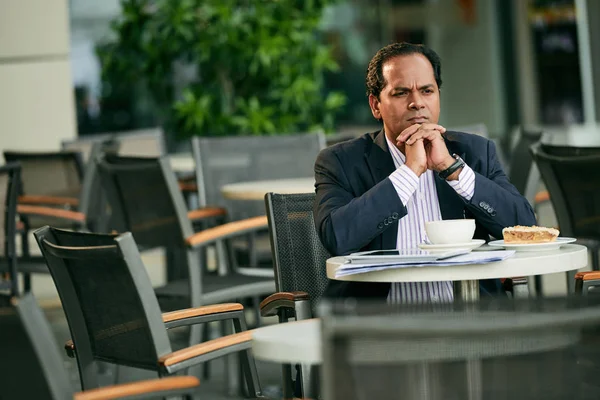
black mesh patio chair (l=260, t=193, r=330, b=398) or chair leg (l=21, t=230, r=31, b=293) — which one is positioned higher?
black mesh patio chair (l=260, t=193, r=330, b=398)

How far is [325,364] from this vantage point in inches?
63.5

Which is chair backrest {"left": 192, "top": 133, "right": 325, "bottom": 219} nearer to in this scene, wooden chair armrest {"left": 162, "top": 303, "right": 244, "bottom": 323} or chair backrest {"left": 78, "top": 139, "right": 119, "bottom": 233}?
chair backrest {"left": 78, "top": 139, "right": 119, "bottom": 233}

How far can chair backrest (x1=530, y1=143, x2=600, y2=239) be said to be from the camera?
165 inches

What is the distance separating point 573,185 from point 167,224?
1717 millimetres

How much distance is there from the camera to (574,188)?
4.27 metres

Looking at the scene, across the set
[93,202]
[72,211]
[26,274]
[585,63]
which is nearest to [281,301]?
[26,274]

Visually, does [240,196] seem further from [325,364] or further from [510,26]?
[510,26]

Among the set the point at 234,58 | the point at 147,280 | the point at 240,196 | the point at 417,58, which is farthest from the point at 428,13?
the point at 147,280

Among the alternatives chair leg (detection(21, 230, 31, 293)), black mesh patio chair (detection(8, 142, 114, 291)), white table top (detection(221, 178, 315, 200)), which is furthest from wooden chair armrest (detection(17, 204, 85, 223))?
white table top (detection(221, 178, 315, 200))

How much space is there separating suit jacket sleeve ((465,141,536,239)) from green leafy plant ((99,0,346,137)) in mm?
5391

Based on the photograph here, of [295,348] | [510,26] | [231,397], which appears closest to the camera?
[295,348]

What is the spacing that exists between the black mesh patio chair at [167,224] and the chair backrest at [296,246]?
1339 mm

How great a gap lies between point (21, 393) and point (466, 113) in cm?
1059

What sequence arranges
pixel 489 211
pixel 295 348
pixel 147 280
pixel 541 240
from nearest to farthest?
pixel 295 348
pixel 147 280
pixel 541 240
pixel 489 211
